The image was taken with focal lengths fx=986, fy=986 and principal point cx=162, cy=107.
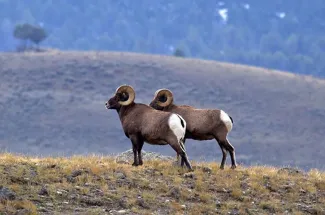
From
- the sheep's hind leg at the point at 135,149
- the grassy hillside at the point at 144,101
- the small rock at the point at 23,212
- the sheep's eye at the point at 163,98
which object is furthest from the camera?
the grassy hillside at the point at 144,101

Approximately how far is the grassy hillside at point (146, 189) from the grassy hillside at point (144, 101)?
67.2 metres

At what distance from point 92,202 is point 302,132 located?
8772cm

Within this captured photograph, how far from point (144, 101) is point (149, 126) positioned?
84163mm

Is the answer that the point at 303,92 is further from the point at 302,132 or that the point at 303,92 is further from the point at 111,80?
the point at 111,80

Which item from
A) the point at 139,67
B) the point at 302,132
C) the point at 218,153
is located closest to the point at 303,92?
the point at 302,132

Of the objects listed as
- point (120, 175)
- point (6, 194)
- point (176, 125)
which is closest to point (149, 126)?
point (176, 125)

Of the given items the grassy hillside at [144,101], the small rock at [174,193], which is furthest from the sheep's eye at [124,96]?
the grassy hillside at [144,101]

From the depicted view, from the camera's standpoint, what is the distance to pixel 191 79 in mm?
116500

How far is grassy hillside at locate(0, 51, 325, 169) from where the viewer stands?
95.9m

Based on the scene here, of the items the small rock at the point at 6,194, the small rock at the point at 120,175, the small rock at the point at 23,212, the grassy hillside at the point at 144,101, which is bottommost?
the small rock at the point at 23,212

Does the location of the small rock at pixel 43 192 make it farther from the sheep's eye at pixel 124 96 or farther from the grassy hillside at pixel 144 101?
the grassy hillside at pixel 144 101

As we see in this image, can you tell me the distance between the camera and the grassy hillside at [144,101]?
315ft

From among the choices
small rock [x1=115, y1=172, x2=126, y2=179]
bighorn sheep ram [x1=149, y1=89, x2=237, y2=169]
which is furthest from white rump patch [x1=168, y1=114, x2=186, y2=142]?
small rock [x1=115, y1=172, x2=126, y2=179]

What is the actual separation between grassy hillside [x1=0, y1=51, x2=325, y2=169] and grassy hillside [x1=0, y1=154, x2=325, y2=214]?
67.2 m
